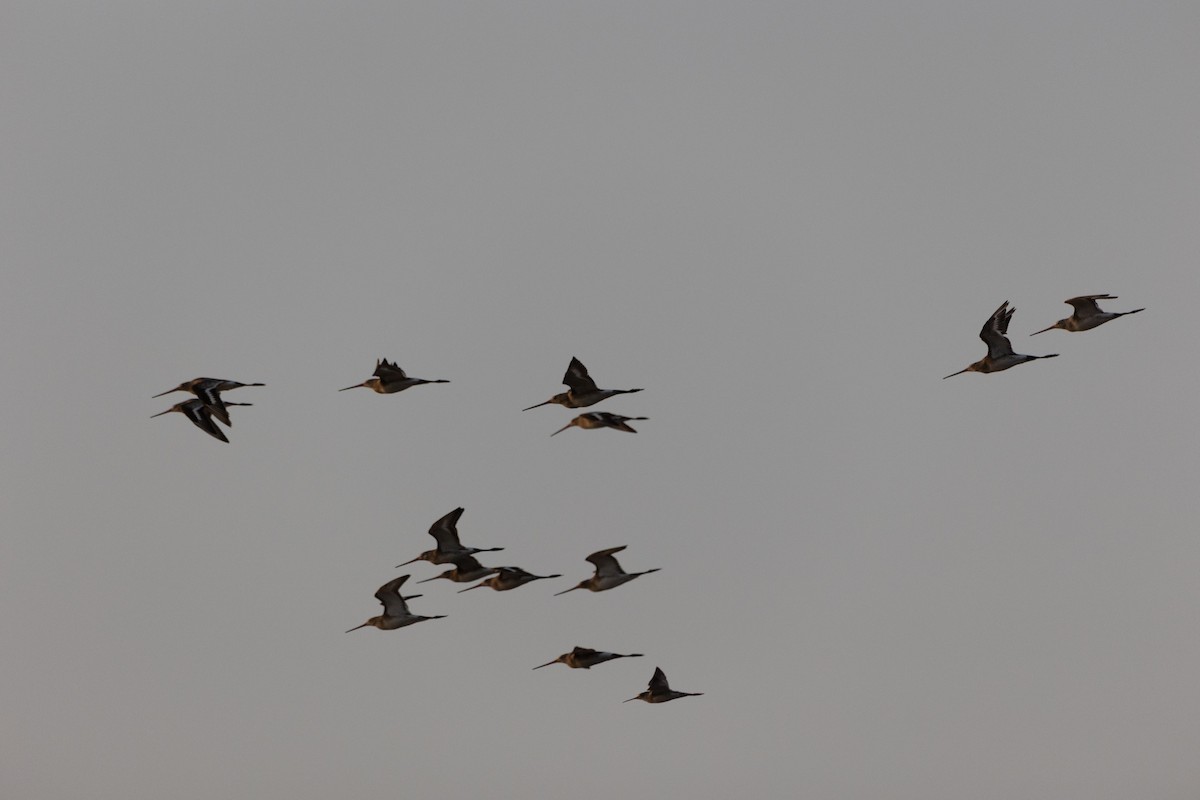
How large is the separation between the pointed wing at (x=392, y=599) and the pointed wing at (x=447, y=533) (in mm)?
1248

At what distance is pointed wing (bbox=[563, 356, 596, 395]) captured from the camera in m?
34.2

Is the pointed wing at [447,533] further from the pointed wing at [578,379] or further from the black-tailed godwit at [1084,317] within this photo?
the black-tailed godwit at [1084,317]

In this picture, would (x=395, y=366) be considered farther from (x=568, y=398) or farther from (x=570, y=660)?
(x=570, y=660)

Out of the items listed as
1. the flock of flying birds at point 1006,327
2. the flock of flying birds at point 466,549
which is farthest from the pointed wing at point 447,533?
the flock of flying birds at point 1006,327

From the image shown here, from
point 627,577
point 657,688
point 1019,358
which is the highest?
point 1019,358

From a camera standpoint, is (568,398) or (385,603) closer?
(568,398)

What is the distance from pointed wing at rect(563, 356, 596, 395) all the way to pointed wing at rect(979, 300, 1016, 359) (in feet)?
27.0

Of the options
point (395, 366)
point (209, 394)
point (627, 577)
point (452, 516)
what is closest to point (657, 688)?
point (627, 577)

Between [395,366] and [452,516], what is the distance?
11.9ft

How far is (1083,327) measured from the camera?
34312 millimetres

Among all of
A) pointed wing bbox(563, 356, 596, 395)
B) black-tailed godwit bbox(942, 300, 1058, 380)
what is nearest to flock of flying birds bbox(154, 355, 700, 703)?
pointed wing bbox(563, 356, 596, 395)

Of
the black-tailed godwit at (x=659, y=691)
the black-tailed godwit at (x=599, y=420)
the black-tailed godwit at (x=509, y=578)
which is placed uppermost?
the black-tailed godwit at (x=599, y=420)

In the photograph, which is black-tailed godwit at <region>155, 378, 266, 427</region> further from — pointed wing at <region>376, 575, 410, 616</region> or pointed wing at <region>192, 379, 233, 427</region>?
pointed wing at <region>376, 575, 410, 616</region>

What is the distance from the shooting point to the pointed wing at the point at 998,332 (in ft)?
111
